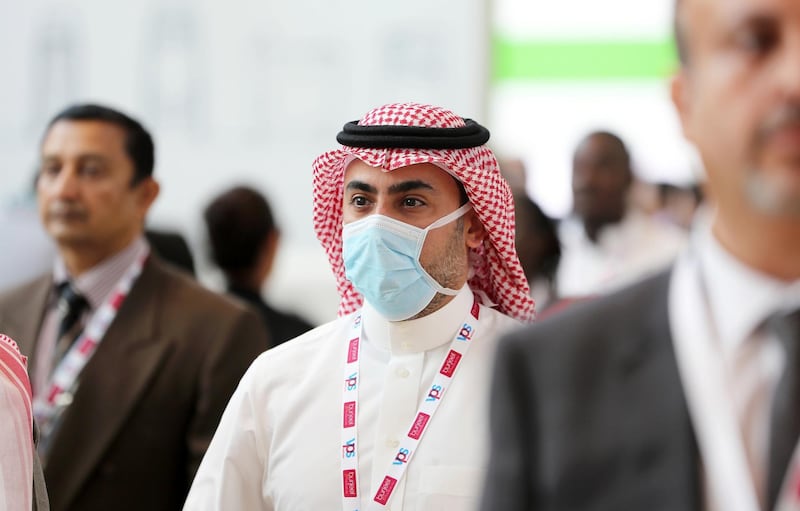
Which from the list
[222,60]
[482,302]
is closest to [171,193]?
[222,60]

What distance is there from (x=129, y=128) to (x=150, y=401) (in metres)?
1.11

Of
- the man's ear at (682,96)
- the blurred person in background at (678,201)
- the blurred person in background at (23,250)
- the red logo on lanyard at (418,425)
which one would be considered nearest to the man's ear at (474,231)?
the red logo on lanyard at (418,425)

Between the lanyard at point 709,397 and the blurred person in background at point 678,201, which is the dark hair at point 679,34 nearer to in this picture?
the lanyard at point 709,397

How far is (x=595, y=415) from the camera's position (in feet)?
5.65

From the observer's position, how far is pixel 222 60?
34.5 feet

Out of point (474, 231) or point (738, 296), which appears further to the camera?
point (474, 231)

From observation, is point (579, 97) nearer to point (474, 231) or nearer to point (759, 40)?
point (474, 231)

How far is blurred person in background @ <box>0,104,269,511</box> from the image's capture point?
13.7 ft

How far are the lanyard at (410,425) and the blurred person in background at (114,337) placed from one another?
38.9 inches

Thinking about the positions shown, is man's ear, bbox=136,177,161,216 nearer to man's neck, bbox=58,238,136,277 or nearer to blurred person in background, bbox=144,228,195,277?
man's neck, bbox=58,238,136,277

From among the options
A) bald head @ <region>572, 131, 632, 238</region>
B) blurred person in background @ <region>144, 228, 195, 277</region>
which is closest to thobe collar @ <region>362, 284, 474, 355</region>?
blurred person in background @ <region>144, 228, 195, 277</region>

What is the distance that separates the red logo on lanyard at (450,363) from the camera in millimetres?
3260

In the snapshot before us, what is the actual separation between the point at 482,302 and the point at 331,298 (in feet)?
14.3

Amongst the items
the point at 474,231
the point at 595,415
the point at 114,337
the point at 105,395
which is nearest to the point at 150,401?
the point at 105,395
